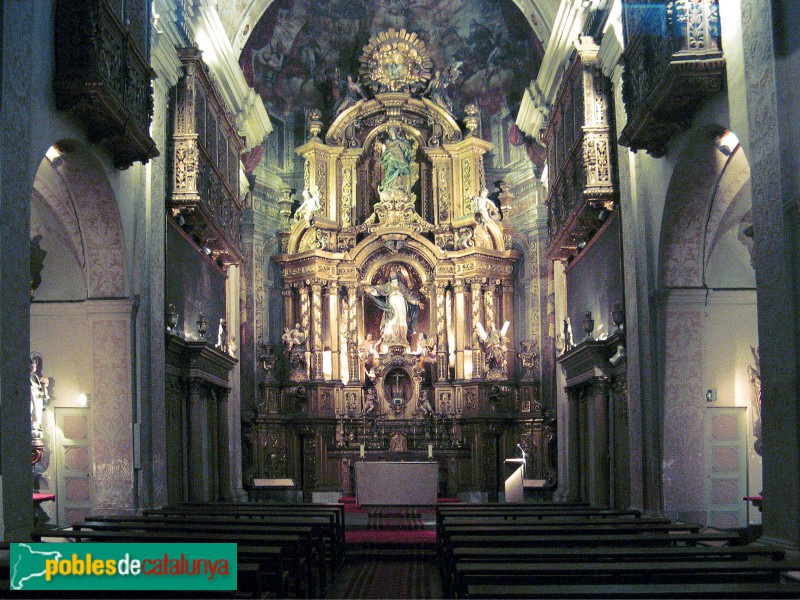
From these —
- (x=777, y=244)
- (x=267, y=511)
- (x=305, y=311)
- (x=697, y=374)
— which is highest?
(x=305, y=311)

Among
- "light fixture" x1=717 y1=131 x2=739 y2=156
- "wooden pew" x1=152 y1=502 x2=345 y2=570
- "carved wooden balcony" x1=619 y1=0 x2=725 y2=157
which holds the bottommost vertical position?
"wooden pew" x1=152 y1=502 x2=345 y2=570

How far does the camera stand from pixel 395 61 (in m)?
26.3

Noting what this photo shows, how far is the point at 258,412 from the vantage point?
24.4 meters

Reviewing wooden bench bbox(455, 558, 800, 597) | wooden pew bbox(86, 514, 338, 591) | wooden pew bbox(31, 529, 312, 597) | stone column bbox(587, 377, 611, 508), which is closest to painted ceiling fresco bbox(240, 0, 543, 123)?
stone column bbox(587, 377, 611, 508)

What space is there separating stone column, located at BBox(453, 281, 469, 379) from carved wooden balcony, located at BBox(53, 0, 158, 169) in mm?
13364

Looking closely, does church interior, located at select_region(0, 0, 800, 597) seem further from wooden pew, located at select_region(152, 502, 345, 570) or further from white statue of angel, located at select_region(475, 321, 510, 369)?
wooden pew, located at select_region(152, 502, 345, 570)

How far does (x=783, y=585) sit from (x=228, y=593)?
3421 millimetres

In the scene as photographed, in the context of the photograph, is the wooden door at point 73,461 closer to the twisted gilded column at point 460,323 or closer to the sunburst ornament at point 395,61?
the twisted gilded column at point 460,323

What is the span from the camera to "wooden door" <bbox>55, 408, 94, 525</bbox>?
1473 centimetres

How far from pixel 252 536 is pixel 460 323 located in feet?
55.8

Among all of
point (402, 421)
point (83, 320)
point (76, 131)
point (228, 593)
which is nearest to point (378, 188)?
point (402, 421)

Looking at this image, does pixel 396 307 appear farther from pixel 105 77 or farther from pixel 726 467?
pixel 105 77

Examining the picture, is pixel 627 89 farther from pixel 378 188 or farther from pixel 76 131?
pixel 378 188

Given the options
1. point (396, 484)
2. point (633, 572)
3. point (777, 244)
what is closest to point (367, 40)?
point (396, 484)
